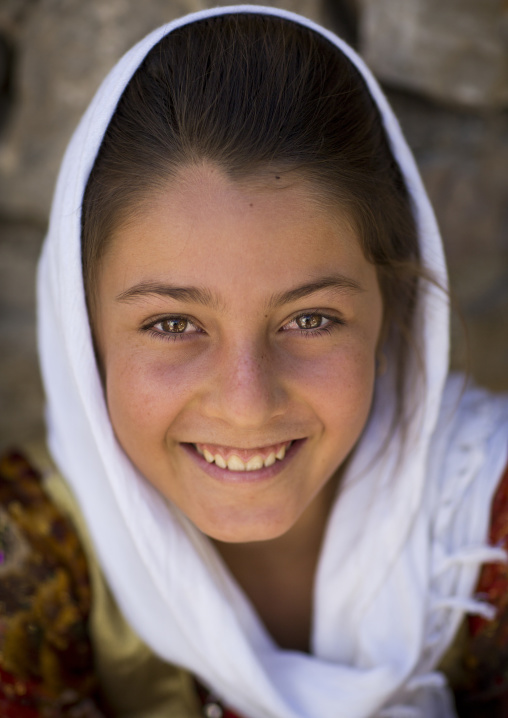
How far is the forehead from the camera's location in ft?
3.27

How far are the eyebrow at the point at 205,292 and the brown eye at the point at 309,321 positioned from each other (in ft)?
0.21

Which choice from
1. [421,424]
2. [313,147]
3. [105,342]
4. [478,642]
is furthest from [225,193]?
[478,642]

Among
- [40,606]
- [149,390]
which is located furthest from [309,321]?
[40,606]

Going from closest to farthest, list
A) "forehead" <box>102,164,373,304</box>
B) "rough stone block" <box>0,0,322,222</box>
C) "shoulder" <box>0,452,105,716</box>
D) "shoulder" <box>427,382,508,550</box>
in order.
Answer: "forehead" <box>102,164,373,304</box> → "shoulder" <box>0,452,105,716</box> → "shoulder" <box>427,382,508,550</box> → "rough stone block" <box>0,0,322,222</box>

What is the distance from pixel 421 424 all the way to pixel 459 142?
2.50ft

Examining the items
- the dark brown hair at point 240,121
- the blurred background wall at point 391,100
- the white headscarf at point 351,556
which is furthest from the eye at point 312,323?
the blurred background wall at point 391,100

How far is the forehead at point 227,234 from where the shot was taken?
1.00 meters

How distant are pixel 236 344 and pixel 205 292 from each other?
3.6 inches

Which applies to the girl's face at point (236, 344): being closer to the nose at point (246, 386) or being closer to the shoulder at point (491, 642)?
the nose at point (246, 386)

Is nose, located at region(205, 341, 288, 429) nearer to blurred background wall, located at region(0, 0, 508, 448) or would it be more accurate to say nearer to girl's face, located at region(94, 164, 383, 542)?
girl's face, located at region(94, 164, 383, 542)

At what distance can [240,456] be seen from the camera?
3.73ft

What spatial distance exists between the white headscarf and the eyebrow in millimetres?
223

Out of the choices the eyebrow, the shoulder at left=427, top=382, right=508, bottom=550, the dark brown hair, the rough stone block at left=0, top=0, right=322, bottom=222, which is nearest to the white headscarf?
the shoulder at left=427, top=382, right=508, bottom=550

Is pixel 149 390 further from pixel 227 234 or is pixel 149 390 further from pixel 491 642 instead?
pixel 491 642
